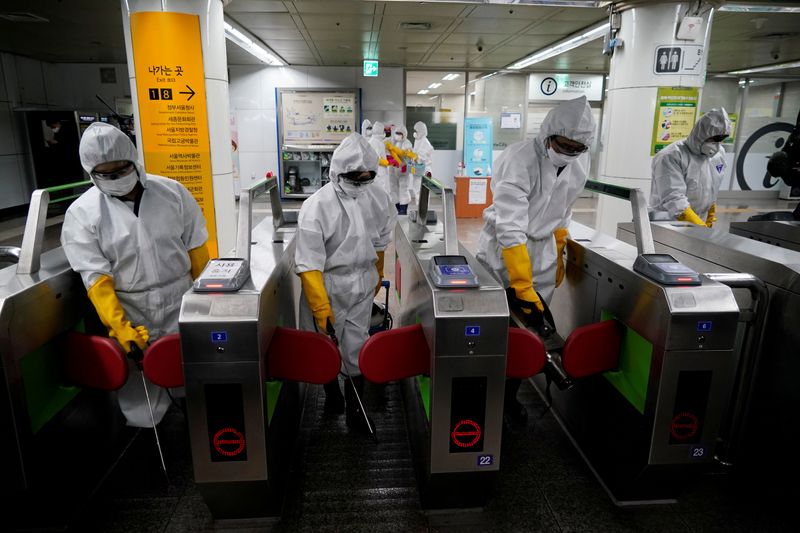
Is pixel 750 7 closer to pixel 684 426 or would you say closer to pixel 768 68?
pixel 684 426

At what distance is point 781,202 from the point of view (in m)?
11.7

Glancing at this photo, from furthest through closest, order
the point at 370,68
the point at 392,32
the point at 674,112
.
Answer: the point at 370,68 → the point at 392,32 → the point at 674,112

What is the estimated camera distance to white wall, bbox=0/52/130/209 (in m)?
9.04

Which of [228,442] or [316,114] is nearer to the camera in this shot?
[228,442]

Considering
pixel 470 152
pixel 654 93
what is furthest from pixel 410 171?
pixel 654 93

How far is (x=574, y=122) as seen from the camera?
94.3 inches

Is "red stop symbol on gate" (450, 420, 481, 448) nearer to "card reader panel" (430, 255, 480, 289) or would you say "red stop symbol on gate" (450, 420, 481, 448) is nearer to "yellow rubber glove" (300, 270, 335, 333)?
"card reader panel" (430, 255, 480, 289)

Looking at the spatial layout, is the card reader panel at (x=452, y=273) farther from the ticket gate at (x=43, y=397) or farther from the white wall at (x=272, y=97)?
the white wall at (x=272, y=97)

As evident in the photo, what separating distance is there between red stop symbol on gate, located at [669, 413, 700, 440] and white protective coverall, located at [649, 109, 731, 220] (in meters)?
2.02

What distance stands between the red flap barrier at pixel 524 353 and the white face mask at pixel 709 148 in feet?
8.61

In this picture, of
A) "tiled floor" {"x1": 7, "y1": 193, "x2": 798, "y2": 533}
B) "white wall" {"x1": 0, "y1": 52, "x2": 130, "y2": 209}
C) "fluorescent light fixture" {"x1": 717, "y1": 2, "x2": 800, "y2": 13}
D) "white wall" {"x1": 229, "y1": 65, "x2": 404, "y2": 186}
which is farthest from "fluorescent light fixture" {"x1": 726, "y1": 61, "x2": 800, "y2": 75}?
"white wall" {"x1": 0, "y1": 52, "x2": 130, "y2": 209}

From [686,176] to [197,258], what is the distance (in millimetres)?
3421

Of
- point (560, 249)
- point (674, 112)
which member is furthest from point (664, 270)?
point (674, 112)

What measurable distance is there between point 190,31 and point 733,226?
4.19 metres
